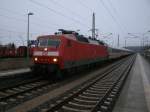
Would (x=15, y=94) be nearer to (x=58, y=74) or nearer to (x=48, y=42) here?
(x=58, y=74)


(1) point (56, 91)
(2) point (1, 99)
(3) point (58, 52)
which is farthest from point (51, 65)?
(2) point (1, 99)

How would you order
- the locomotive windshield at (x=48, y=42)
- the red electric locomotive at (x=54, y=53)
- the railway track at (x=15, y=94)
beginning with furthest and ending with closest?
the locomotive windshield at (x=48, y=42)
the red electric locomotive at (x=54, y=53)
the railway track at (x=15, y=94)

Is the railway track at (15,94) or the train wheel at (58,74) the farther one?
the train wheel at (58,74)

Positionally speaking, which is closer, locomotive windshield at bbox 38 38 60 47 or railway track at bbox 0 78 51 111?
railway track at bbox 0 78 51 111

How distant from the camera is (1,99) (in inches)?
400

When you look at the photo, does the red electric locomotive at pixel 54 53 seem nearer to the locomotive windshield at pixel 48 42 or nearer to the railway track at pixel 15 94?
the locomotive windshield at pixel 48 42

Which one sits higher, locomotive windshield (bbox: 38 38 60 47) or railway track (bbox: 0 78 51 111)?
locomotive windshield (bbox: 38 38 60 47)

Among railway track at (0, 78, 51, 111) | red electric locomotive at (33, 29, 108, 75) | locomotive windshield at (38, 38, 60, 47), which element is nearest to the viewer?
railway track at (0, 78, 51, 111)

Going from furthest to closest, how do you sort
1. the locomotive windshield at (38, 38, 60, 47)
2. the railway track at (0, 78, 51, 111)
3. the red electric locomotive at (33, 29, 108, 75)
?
the locomotive windshield at (38, 38, 60, 47), the red electric locomotive at (33, 29, 108, 75), the railway track at (0, 78, 51, 111)

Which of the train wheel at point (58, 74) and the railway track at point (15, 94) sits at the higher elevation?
the train wheel at point (58, 74)

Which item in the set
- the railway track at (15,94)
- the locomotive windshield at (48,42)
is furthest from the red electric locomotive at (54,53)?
the railway track at (15,94)

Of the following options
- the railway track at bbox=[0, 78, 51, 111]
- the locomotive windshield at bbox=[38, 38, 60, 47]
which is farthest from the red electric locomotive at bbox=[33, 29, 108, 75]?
the railway track at bbox=[0, 78, 51, 111]

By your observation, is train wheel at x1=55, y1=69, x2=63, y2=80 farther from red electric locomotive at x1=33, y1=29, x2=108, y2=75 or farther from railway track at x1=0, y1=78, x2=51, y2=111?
railway track at x1=0, y1=78, x2=51, y2=111

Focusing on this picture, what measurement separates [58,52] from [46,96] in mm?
5401
